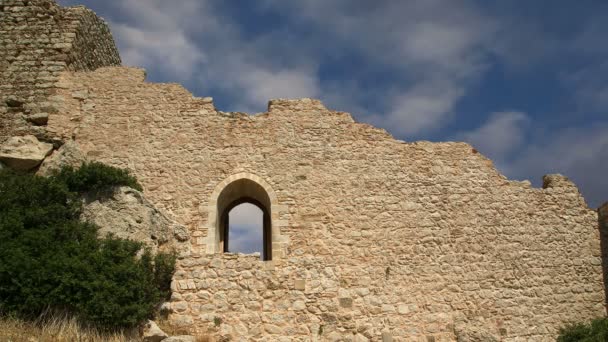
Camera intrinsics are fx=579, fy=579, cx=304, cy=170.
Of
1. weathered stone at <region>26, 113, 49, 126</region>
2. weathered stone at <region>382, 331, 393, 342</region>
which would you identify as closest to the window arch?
weathered stone at <region>382, 331, 393, 342</region>

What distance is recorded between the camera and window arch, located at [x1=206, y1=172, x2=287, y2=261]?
12.1 meters

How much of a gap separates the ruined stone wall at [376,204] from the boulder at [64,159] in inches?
19.0

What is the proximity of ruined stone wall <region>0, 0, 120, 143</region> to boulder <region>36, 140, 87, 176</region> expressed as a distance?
2.14 feet

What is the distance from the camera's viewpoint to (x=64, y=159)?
11.9 m

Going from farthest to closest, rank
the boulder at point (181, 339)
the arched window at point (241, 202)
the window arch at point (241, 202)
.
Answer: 1. the arched window at point (241, 202)
2. the window arch at point (241, 202)
3. the boulder at point (181, 339)

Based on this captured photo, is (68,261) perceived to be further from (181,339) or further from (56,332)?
(181,339)

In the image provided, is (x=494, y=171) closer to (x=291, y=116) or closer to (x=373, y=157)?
(x=373, y=157)

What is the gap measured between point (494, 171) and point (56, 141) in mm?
9725

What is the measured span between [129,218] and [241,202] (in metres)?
3.47

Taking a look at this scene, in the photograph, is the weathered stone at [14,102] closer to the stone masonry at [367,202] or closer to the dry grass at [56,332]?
the stone masonry at [367,202]

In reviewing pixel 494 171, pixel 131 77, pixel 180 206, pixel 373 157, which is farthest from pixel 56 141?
pixel 494 171

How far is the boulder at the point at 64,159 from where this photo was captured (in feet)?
38.5

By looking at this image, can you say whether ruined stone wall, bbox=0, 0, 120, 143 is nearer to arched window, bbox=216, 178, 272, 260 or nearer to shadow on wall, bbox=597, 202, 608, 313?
arched window, bbox=216, 178, 272, 260

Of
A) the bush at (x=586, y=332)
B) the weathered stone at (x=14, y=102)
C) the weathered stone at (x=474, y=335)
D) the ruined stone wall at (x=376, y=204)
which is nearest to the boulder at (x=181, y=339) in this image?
the ruined stone wall at (x=376, y=204)
